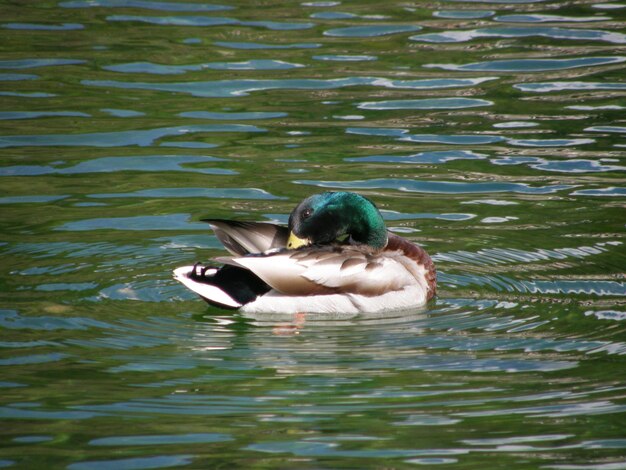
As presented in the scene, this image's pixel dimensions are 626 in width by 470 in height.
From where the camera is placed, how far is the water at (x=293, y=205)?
638 centimetres

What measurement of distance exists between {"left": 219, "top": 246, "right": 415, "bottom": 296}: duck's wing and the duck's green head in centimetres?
23

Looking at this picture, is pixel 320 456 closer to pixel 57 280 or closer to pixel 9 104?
pixel 57 280

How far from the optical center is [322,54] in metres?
15.2

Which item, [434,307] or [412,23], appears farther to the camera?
[412,23]

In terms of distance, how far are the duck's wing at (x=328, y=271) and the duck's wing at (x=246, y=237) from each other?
0.25 m

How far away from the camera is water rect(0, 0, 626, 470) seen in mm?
6383

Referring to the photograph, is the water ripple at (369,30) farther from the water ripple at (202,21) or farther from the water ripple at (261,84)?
the water ripple at (261,84)

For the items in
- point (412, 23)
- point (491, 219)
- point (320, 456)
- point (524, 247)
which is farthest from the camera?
point (412, 23)

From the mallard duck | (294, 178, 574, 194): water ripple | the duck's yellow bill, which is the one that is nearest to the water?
(294, 178, 574, 194): water ripple

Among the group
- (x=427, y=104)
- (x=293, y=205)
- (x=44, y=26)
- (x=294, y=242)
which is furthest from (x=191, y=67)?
(x=294, y=242)

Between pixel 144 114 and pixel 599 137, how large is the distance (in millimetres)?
4383

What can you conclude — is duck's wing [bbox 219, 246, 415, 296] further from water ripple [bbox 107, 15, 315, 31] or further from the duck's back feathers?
water ripple [bbox 107, 15, 315, 31]

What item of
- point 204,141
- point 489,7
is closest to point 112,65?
point 204,141

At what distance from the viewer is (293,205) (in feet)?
34.7
